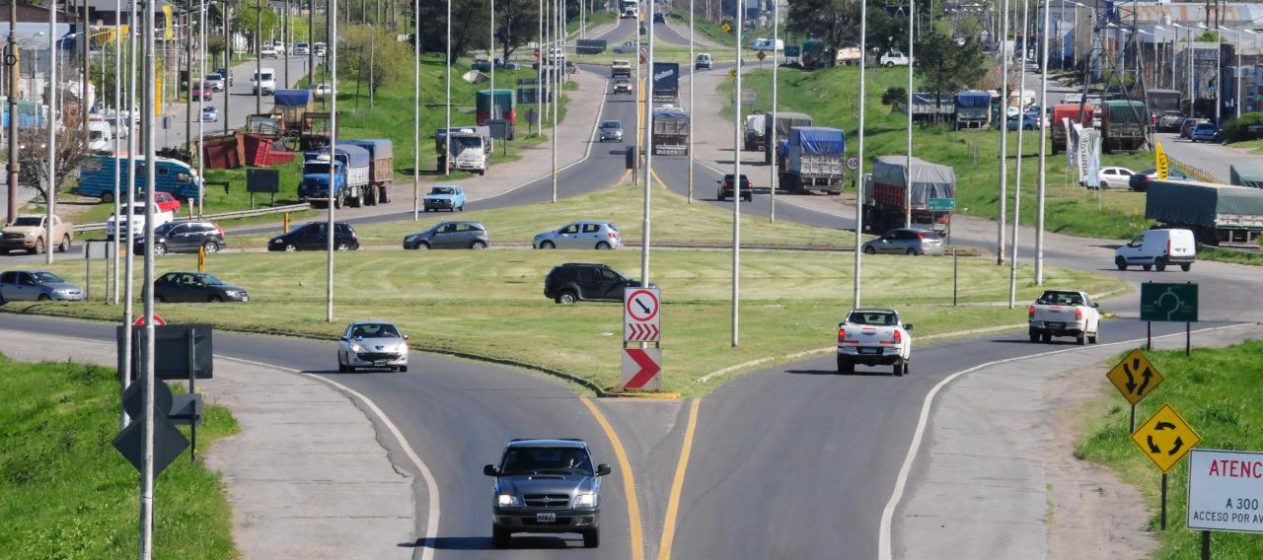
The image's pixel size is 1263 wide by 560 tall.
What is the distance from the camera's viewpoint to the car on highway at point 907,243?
84.8m

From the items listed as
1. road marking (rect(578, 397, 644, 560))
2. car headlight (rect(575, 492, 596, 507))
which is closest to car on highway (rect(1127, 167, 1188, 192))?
road marking (rect(578, 397, 644, 560))

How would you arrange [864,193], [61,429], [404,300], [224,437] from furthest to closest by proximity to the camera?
[864,193]
[404,300]
[61,429]
[224,437]

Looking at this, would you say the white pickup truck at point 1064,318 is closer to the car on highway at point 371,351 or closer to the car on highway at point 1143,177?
the car on highway at point 371,351

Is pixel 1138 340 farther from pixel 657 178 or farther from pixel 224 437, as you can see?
pixel 657 178

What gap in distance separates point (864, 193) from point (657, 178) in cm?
2281

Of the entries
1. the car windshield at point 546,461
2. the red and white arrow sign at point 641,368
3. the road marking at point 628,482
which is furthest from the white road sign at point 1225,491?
the red and white arrow sign at point 641,368

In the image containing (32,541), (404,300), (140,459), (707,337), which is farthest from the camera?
(404,300)

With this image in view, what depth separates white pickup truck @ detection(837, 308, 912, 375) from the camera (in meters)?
47.8

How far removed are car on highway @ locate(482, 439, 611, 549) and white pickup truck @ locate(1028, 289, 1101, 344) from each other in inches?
1313

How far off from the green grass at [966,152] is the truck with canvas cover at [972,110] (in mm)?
1153

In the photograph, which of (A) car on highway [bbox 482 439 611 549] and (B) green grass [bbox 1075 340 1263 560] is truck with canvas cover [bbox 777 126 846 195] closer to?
(B) green grass [bbox 1075 340 1263 560]

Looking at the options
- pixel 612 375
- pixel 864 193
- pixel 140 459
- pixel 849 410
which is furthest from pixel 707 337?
pixel 864 193

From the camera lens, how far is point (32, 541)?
30062mm

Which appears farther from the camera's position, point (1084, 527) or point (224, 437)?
point (224, 437)
